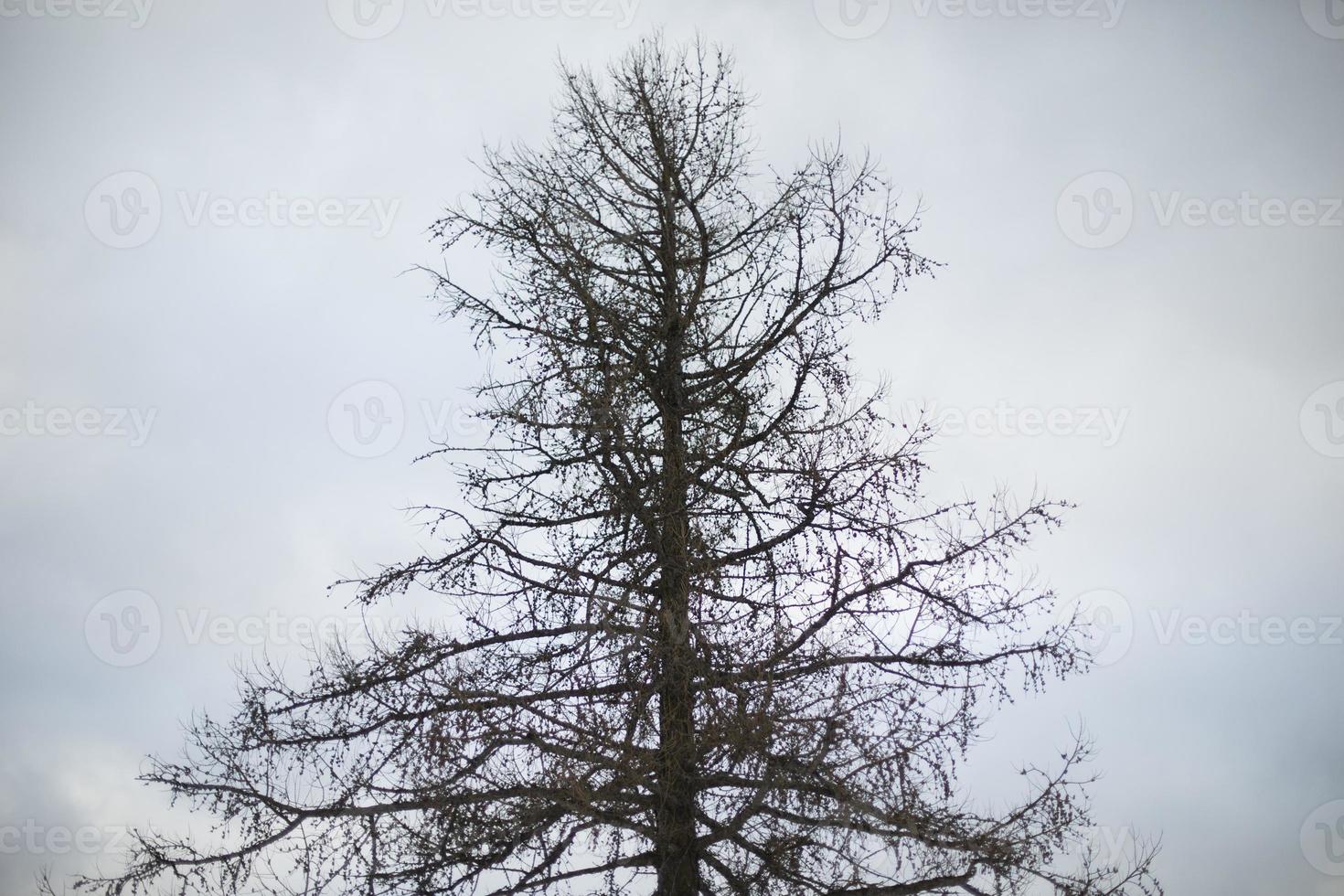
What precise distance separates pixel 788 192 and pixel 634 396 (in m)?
2.44

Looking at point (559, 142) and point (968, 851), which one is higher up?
point (559, 142)

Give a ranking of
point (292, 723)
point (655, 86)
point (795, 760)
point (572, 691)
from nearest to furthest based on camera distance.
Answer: point (795, 760) → point (572, 691) → point (292, 723) → point (655, 86)

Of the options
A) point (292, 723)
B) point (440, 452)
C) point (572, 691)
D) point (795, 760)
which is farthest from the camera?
point (440, 452)

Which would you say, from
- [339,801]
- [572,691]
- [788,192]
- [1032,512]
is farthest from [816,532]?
[339,801]

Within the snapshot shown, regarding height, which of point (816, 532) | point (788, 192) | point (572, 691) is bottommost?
point (572, 691)

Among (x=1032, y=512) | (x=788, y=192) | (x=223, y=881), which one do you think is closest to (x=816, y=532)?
(x=1032, y=512)

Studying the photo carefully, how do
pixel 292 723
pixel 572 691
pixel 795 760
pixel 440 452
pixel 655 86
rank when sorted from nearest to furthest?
pixel 795 760
pixel 572 691
pixel 292 723
pixel 440 452
pixel 655 86

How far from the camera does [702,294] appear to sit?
9.70 m

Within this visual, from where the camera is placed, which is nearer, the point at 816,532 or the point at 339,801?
the point at 339,801

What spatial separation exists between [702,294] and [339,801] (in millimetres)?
5273

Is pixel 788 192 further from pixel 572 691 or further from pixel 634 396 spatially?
pixel 572 691

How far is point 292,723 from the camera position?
878 centimetres

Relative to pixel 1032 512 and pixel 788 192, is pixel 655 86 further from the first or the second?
pixel 1032 512

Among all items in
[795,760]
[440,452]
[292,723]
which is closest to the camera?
[795,760]
